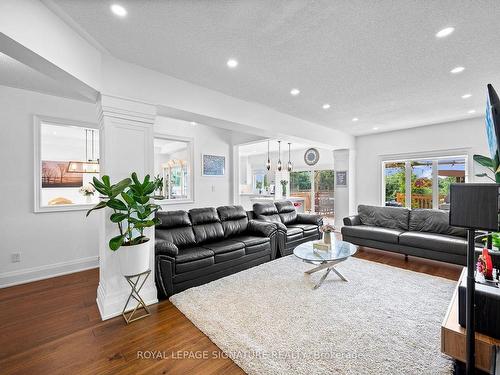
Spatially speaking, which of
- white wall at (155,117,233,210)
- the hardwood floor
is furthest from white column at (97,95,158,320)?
white wall at (155,117,233,210)

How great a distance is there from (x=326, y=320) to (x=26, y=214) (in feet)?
14.3

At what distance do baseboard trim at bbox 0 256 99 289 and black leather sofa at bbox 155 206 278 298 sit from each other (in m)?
1.46

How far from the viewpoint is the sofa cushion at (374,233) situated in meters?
4.42

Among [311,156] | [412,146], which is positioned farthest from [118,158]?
[311,156]

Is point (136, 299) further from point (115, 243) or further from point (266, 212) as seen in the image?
point (266, 212)

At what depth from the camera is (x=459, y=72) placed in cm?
290

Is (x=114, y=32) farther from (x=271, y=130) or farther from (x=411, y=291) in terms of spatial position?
(x=411, y=291)

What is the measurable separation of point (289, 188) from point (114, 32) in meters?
8.38

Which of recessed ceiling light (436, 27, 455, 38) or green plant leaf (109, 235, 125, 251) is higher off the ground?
recessed ceiling light (436, 27, 455, 38)

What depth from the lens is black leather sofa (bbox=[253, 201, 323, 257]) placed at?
4.50 metres

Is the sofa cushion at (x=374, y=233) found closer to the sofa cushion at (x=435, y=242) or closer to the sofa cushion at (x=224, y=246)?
the sofa cushion at (x=435, y=242)

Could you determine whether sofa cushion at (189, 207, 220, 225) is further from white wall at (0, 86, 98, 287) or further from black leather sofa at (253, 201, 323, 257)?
white wall at (0, 86, 98, 287)

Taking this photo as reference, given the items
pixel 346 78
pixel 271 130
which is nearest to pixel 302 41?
pixel 346 78

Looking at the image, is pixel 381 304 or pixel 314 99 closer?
pixel 381 304
